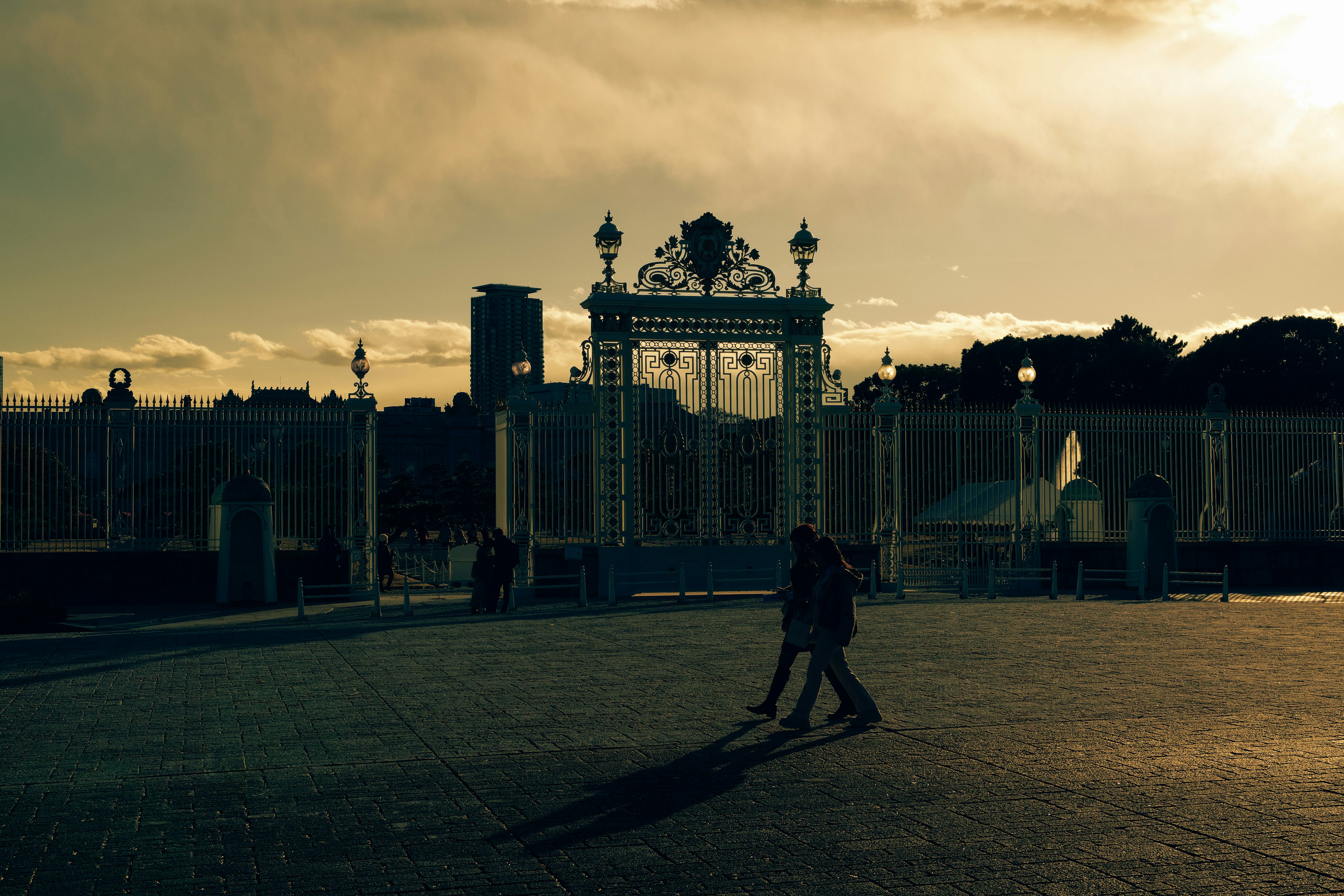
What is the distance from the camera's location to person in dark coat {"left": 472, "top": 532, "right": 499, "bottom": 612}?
1948 centimetres

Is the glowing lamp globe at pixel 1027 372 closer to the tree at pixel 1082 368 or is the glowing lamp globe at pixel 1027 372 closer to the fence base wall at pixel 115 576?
the fence base wall at pixel 115 576

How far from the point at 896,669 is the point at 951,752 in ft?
13.8

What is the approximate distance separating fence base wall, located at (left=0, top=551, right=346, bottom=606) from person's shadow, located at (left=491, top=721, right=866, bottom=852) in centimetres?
1407

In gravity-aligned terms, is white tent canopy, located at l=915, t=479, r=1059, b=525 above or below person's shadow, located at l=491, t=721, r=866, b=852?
above

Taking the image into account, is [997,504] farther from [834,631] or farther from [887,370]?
[834,631]

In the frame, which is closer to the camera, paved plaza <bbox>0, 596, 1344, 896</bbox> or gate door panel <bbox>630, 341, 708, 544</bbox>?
paved plaza <bbox>0, 596, 1344, 896</bbox>

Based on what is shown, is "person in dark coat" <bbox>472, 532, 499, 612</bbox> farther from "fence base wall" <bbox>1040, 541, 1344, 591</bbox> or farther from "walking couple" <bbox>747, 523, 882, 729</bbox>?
"fence base wall" <bbox>1040, 541, 1344, 591</bbox>

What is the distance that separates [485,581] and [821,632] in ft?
35.8

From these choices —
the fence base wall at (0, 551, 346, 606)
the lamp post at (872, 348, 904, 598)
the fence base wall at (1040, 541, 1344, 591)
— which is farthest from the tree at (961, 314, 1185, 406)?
the fence base wall at (0, 551, 346, 606)

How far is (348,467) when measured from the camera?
2159cm

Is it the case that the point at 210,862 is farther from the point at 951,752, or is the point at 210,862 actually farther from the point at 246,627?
the point at 246,627

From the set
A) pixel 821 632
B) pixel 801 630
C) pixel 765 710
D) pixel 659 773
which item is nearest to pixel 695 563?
pixel 765 710

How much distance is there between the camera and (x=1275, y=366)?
1860 inches

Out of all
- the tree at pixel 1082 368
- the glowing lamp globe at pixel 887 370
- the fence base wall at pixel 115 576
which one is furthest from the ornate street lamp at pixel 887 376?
the tree at pixel 1082 368
